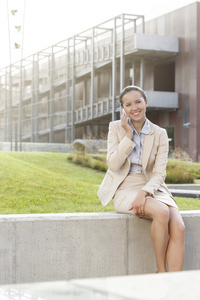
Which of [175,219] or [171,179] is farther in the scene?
[171,179]

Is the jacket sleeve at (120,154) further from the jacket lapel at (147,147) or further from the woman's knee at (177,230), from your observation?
the woman's knee at (177,230)

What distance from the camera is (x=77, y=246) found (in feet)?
12.5

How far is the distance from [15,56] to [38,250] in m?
15.2

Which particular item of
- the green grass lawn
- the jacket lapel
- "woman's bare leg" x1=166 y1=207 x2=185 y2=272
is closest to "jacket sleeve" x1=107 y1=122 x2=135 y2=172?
the jacket lapel

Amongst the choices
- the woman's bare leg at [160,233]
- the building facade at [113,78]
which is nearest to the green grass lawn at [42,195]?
the woman's bare leg at [160,233]

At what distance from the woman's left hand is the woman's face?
733mm

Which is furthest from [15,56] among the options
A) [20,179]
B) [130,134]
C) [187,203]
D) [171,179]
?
[130,134]

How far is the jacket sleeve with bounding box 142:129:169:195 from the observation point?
3.89 m

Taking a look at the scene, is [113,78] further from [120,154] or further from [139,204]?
[139,204]

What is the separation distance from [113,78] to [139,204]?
25.7m

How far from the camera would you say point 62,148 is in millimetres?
26594

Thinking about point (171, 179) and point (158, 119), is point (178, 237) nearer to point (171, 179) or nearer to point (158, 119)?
point (171, 179)

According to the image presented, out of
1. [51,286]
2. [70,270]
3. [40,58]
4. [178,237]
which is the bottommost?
[70,270]

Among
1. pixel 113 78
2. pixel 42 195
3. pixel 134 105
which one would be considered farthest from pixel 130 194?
pixel 113 78
